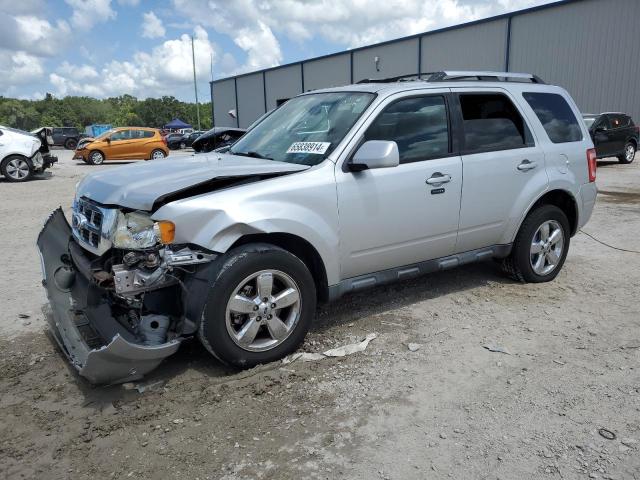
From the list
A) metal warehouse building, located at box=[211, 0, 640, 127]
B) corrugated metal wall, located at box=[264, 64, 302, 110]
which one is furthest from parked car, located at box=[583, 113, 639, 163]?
corrugated metal wall, located at box=[264, 64, 302, 110]

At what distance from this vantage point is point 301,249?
12.5ft

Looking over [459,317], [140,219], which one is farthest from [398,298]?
[140,219]

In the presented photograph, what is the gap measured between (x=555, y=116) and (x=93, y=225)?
4.31m

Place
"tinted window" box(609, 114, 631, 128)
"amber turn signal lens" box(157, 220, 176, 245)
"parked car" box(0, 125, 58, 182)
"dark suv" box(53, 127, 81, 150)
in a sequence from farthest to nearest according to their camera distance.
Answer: "dark suv" box(53, 127, 81, 150), "tinted window" box(609, 114, 631, 128), "parked car" box(0, 125, 58, 182), "amber turn signal lens" box(157, 220, 176, 245)

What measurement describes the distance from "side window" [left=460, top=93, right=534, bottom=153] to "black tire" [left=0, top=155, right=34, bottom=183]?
1427cm

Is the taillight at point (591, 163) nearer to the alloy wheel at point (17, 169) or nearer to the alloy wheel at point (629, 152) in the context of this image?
the alloy wheel at point (629, 152)

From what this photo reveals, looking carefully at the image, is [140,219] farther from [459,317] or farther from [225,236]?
Answer: [459,317]

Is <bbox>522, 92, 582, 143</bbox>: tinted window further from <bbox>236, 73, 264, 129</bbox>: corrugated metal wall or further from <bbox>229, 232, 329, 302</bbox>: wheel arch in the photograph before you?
<bbox>236, 73, 264, 129</bbox>: corrugated metal wall

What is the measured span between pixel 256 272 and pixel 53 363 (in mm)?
1663

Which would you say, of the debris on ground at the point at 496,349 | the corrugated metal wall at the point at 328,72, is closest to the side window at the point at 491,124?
the debris on ground at the point at 496,349

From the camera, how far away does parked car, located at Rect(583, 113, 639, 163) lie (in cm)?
1649

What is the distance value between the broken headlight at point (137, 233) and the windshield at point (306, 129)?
1184mm

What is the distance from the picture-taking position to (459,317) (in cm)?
451

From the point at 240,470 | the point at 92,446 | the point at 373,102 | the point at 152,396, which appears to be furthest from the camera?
the point at 373,102
